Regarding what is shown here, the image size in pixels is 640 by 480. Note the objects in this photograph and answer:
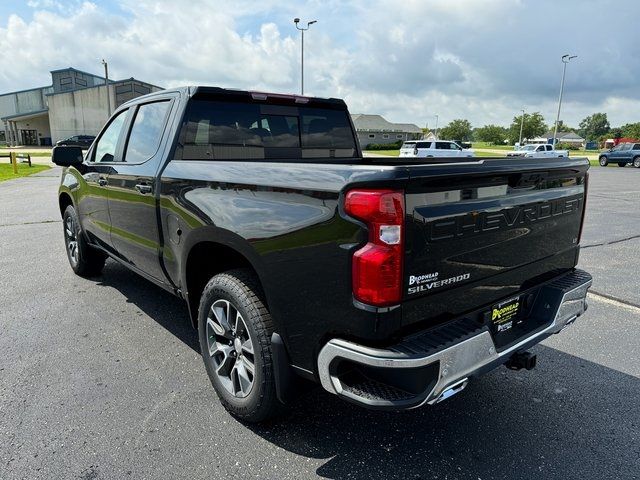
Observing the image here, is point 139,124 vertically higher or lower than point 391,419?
higher

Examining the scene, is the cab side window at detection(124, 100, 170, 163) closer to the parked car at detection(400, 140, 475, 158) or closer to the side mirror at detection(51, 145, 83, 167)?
the side mirror at detection(51, 145, 83, 167)

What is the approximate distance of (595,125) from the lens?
165250 mm

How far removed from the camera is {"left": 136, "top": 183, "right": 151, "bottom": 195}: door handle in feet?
11.4

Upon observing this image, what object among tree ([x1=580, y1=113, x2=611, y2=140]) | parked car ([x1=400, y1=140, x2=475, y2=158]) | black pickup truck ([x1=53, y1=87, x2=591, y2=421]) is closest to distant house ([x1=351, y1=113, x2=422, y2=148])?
parked car ([x1=400, y1=140, x2=475, y2=158])

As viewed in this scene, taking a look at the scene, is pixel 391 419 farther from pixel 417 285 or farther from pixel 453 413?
pixel 417 285

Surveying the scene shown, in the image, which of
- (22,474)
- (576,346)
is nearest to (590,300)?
(576,346)

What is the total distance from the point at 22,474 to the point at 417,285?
217 cm

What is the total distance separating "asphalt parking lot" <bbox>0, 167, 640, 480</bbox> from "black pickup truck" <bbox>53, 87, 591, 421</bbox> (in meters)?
0.33

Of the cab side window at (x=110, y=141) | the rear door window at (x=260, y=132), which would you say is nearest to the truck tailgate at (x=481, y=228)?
the rear door window at (x=260, y=132)

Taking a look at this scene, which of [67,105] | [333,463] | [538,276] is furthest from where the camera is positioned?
[67,105]

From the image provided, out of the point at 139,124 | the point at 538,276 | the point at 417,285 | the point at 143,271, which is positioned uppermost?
the point at 139,124

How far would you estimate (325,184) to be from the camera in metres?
2.09

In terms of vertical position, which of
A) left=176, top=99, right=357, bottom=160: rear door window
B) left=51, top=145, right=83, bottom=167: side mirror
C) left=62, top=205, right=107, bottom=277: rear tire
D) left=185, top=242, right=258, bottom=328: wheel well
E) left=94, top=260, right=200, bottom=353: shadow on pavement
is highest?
left=176, top=99, right=357, bottom=160: rear door window

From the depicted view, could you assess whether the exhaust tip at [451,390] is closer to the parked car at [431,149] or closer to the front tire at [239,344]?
the front tire at [239,344]
